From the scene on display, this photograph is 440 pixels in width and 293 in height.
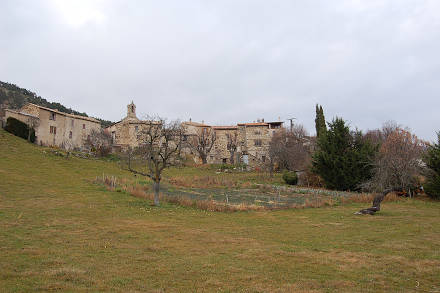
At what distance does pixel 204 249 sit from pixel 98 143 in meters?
50.4

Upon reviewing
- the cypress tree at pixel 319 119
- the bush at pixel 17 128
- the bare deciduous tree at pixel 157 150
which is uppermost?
the cypress tree at pixel 319 119

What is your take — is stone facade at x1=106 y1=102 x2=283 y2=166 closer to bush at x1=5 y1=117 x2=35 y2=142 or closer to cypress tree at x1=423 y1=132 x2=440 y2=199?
bush at x1=5 y1=117 x2=35 y2=142

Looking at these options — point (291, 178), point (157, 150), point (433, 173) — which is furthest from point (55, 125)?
point (433, 173)

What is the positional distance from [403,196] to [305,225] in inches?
726

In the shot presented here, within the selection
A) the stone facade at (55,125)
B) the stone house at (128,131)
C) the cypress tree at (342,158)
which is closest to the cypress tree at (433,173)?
the cypress tree at (342,158)

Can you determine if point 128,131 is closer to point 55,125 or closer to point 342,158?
point 55,125

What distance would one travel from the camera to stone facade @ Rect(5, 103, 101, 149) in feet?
154

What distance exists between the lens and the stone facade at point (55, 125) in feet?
154

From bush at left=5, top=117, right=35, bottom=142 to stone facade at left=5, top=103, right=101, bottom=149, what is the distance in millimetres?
1193

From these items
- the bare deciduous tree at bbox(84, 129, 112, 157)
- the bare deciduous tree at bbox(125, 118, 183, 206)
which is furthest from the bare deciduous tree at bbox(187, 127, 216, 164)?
the bare deciduous tree at bbox(125, 118, 183, 206)

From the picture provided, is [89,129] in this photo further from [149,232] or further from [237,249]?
[237,249]

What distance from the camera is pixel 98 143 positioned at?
5581cm

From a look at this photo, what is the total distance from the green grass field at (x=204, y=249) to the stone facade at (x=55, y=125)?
31.4 metres

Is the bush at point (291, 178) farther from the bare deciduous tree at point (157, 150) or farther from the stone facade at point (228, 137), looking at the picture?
the stone facade at point (228, 137)
